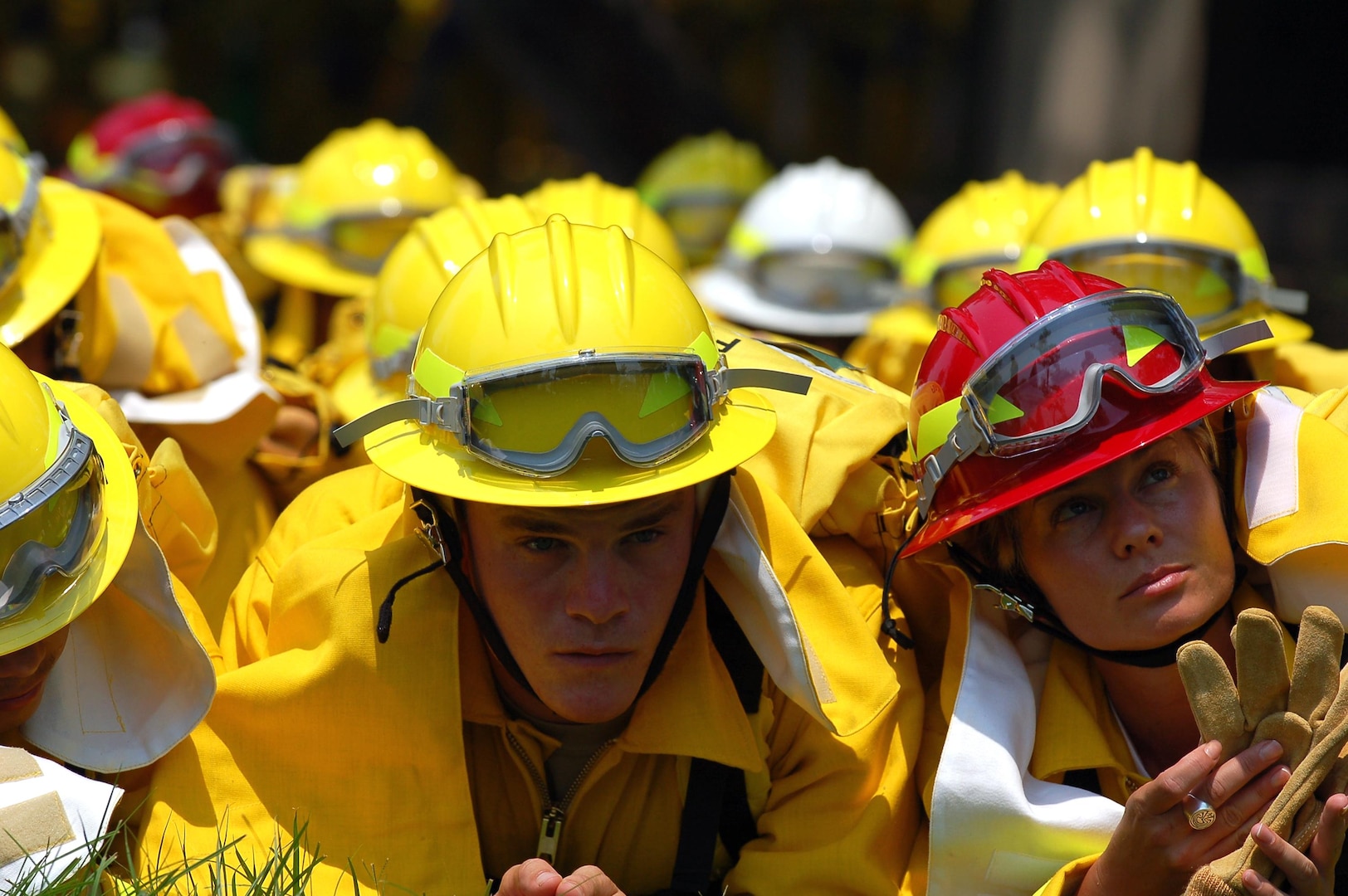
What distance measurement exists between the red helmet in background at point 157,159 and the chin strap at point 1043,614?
5862 mm

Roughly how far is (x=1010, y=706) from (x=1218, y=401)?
69cm

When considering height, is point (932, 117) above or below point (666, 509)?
below

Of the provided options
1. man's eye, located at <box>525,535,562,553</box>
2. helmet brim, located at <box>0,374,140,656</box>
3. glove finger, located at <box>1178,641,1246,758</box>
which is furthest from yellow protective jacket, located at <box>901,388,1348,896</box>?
helmet brim, located at <box>0,374,140,656</box>

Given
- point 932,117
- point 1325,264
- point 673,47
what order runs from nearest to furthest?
point 1325,264, point 673,47, point 932,117

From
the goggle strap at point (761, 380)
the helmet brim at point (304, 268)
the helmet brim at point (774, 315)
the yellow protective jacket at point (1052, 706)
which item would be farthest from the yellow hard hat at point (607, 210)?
the yellow protective jacket at point (1052, 706)

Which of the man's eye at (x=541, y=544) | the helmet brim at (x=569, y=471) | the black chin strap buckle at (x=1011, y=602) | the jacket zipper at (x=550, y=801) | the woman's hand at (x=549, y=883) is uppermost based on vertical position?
the helmet brim at (x=569, y=471)

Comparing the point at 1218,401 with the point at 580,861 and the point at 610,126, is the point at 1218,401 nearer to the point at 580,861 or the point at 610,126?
the point at 580,861

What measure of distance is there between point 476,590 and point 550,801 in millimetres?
455

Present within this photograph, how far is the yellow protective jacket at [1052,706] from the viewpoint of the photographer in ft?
9.16

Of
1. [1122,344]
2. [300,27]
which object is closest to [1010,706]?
[1122,344]

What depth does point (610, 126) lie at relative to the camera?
1254cm

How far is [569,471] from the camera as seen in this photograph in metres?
2.79

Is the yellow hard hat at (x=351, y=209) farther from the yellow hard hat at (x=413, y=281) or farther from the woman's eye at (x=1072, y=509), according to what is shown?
the woman's eye at (x=1072, y=509)

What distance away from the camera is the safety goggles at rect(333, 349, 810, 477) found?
279 cm
